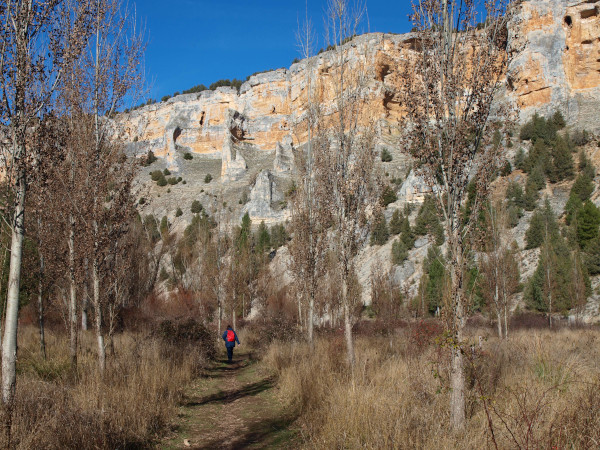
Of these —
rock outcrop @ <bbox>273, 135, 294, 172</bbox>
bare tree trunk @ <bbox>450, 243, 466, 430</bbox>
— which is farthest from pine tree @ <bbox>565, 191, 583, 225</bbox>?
rock outcrop @ <bbox>273, 135, 294, 172</bbox>

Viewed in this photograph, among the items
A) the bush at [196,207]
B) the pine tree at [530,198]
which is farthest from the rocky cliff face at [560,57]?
the bush at [196,207]

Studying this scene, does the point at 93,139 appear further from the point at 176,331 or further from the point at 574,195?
the point at 574,195

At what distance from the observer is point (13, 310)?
4699 mm

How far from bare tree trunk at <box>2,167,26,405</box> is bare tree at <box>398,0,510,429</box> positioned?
501 centimetres

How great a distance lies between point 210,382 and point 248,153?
64270 millimetres

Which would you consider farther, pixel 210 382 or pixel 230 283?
pixel 230 283

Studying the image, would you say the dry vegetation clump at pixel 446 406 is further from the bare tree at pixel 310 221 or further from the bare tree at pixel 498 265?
the bare tree at pixel 498 265

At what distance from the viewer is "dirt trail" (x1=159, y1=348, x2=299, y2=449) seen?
5.62 m

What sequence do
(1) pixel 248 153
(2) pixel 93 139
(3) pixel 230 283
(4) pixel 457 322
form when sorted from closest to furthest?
1. (4) pixel 457 322
2. (2) pixel 93 139
3. (3) pixel 230 283
4. (1) pixel 248 153

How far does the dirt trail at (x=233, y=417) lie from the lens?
5.62 m

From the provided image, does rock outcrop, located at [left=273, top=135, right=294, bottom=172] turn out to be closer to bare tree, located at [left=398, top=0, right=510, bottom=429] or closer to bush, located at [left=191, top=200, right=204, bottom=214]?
bush, located at [left=191, top=200, right=204, bottom=214]

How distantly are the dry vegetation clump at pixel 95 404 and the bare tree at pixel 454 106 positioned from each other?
423cm

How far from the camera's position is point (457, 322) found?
4434 mm

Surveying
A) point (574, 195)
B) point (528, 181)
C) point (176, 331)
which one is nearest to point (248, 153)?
point (528, 181)
